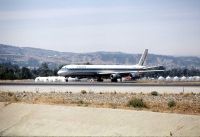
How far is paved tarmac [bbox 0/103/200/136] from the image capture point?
26.0 meters

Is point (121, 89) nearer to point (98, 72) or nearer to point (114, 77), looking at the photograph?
point (114, 77)

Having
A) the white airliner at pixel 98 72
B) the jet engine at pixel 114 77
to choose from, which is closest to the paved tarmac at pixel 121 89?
the white airliner at pixel 98 72

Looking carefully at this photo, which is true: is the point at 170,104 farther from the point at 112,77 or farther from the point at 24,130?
the point at 112,77

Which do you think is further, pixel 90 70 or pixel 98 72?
pixel 98 72

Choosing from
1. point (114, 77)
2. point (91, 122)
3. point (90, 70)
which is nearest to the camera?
point (91, 122)

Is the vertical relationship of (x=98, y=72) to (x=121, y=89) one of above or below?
above

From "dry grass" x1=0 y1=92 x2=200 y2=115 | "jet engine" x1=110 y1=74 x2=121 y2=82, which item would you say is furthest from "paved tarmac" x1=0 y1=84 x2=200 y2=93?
"jet engine" x1=110 y1=74 x2=121 y2=82

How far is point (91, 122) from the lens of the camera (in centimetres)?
2853

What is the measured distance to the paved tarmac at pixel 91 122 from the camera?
26.0m

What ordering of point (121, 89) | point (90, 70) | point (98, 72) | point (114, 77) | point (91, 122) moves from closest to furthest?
point (91, 122), point (121, 89), point (114, 77), point (90, 70), point (98, 72)

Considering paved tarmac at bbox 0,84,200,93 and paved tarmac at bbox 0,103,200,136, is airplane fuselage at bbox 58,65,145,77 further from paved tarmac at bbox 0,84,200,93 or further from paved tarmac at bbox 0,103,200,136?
paved tarmac at bbox 0,103,200,136

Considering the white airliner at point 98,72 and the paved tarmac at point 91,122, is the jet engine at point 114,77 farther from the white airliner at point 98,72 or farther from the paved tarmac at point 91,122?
the paved tarmac at point 91,122

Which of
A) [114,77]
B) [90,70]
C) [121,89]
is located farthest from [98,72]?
[121,89]

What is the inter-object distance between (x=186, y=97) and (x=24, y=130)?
65.0ft
